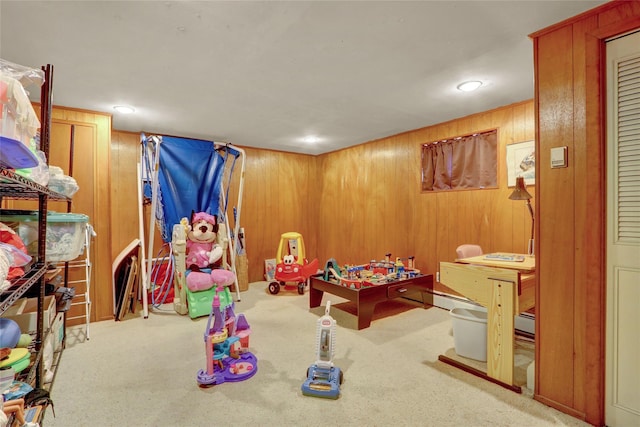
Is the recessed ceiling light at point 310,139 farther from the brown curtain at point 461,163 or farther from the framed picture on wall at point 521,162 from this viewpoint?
the framed picture on wall at point 521,162

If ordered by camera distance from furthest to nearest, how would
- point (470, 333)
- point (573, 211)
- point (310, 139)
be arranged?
point (310, 139) → point (470, 333) → point (573, 211)

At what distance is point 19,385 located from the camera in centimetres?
141

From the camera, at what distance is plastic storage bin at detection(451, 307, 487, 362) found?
2.38 metres

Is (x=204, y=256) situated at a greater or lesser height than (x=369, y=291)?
greater

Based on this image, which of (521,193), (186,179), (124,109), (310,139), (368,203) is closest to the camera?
(521,193)

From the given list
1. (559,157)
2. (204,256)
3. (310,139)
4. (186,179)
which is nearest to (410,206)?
(310,139)

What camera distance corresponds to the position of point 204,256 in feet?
11.8

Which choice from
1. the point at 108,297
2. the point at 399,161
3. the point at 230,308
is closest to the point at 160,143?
the point at 108,297

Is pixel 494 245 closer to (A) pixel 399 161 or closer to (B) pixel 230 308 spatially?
(A) pixel 399 161

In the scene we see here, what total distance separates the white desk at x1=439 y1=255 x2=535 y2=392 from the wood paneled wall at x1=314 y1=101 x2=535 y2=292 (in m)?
1.04

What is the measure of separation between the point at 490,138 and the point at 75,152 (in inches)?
170

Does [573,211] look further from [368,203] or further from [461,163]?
[368,203]

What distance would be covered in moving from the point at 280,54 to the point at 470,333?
8.19ft

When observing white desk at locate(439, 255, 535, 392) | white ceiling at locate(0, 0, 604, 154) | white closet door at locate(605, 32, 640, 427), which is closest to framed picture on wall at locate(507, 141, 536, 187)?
white ceiling at locate(0, 0, 604, 154)
